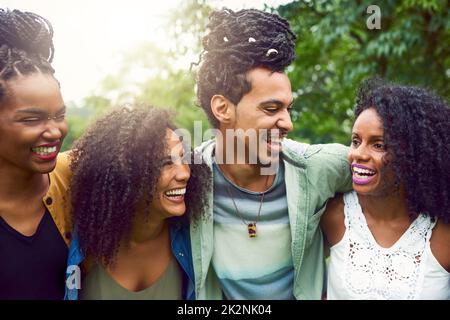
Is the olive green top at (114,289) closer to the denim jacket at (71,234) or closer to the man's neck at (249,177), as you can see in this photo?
the denim jacket at (71,234)

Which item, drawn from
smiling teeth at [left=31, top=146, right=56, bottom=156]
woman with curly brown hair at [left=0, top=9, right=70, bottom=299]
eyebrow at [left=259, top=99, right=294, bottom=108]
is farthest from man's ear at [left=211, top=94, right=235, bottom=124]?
smiling teeth at [left=31, top=146, right=56, bottom=156]

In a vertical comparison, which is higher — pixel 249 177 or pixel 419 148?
pixel 419 148

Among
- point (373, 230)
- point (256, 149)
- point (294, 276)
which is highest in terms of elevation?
point (256, 149)

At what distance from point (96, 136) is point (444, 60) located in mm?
4237

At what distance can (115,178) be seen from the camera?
3006mm

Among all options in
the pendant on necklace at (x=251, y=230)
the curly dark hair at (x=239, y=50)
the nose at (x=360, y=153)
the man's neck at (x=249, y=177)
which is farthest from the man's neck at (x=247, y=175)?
the nose at (x=360, y=153)

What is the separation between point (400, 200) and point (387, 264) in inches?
14.7

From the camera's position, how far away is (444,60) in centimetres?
598

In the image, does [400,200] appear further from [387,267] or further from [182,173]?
[182,173]

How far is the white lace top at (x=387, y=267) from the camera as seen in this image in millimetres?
Answer: 3025

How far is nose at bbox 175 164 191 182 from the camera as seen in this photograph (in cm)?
304

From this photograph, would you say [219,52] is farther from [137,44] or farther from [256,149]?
[137,44]

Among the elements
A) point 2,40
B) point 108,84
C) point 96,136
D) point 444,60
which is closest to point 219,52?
point 96,136

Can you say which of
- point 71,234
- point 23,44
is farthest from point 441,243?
point 23,44
